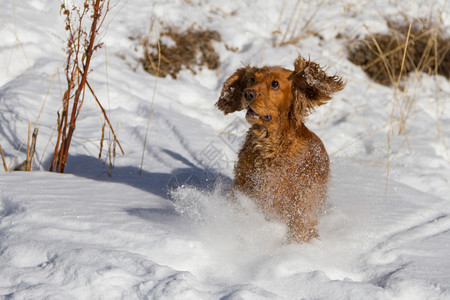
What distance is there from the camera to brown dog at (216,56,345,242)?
2.63 metres

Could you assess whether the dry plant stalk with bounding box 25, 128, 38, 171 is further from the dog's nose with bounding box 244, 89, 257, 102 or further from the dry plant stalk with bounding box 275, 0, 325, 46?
the dry plant stalk with bounding box 275, 0, 325, 46

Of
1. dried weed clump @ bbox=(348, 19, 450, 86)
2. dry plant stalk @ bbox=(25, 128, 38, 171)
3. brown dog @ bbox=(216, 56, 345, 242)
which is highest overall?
dried weed clump @ bbox=(348, 19, 450, 86)

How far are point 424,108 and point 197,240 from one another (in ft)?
13.9

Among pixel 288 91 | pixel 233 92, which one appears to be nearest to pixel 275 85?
pixel 288 91

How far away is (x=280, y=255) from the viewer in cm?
230

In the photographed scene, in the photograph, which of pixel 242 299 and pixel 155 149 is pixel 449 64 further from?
pixel 242 299

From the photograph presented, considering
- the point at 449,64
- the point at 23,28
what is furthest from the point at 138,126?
the point at 449,64

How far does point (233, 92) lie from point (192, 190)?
63 centimetres

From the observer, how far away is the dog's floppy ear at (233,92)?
2.98m

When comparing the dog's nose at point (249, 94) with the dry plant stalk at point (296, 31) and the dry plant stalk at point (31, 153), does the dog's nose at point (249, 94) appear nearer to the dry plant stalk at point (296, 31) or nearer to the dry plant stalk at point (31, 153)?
the dry plant stalk at point (31, 153)

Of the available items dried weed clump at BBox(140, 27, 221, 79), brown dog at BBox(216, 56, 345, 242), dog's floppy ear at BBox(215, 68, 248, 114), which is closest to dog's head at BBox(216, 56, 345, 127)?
brown dog at BBox(216, 56, 345, 242)

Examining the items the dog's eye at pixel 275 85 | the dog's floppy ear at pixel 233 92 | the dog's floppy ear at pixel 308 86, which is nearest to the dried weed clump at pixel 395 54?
the dog's floppy ear at pixel 233 92

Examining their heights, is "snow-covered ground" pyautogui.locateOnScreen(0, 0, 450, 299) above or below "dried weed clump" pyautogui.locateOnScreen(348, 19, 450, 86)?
below

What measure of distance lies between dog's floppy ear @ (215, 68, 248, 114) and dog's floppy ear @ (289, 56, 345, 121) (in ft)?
1.15
